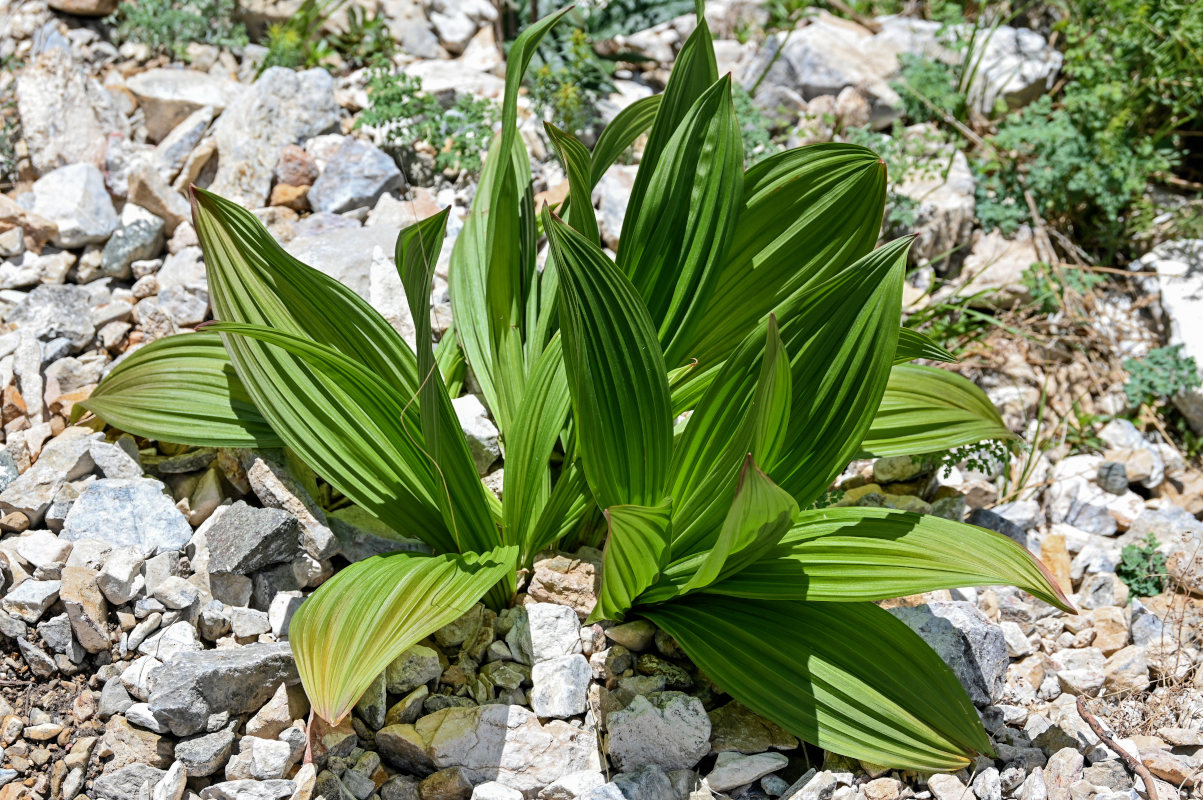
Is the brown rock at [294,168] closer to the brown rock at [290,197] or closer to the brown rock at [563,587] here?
the brown rock at [290,197]

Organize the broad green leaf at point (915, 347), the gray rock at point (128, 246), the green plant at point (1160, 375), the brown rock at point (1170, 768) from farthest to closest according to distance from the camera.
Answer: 1. the green plant at point (1160, 375)
2. the gray rock at point (128, 246)
3. the broad green leaf at point (915, 347)
4. the brown rock at point (1170, 768)

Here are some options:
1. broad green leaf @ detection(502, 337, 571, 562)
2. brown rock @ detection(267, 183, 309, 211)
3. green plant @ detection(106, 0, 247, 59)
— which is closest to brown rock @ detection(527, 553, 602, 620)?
broad green leaf @ detection(502, 337, 571, 562)

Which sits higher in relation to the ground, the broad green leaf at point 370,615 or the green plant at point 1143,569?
the broad green leaf at point 370,615

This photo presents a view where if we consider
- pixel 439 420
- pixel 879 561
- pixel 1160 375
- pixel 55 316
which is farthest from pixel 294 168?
pixel 1160 375

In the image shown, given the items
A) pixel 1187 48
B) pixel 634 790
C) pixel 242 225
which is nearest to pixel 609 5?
pixel 1187 48

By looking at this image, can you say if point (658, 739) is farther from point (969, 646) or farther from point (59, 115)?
point (59, 115)

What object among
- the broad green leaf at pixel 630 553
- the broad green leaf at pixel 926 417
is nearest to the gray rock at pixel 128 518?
the broad green leaf at pixel 630 553

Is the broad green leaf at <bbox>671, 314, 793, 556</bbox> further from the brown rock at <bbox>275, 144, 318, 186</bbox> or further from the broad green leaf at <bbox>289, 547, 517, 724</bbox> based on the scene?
the brown rock at <bbox>275, 144, 318, 186</bbox>
